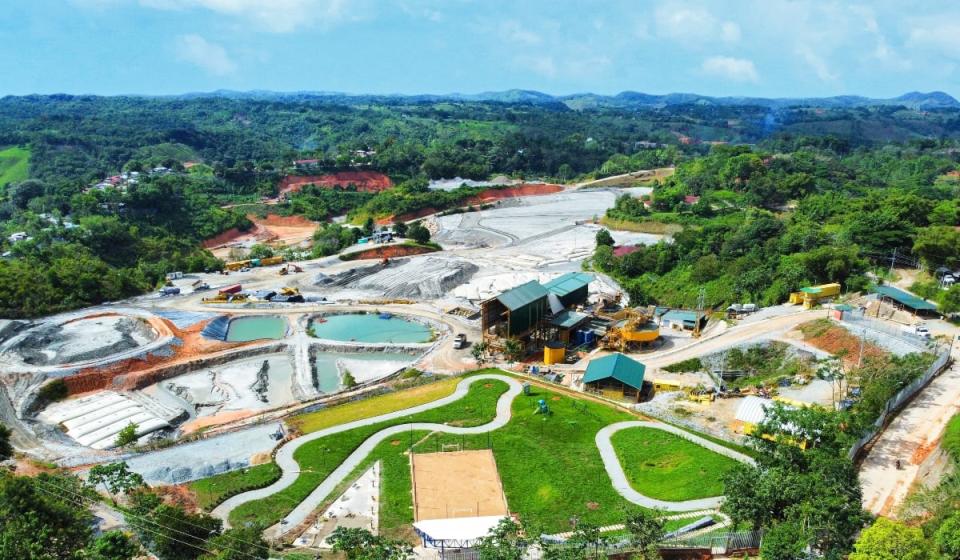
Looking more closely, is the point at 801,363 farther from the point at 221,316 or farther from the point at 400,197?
the point at 400,197

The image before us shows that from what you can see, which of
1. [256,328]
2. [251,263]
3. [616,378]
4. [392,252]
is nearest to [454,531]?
[616,378]

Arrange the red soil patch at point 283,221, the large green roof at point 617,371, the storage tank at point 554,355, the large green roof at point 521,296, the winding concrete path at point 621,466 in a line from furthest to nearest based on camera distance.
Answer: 1. the red soil patch at point 283,221
2. the large green roof at point 521,296
3. the storage tank at point 554,355
4. the large green roof at point 617,371
5. the winding concrete path at point 621,466

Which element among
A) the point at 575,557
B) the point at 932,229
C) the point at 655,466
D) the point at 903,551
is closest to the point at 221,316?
the point at 655,466

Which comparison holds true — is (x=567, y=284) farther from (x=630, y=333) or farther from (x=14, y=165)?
(x=14, y=165)

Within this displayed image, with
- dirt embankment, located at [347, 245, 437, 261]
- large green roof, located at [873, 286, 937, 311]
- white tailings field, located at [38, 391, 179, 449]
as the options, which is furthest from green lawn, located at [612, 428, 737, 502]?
dirt embankment, located at [347, 245, 437, 261]

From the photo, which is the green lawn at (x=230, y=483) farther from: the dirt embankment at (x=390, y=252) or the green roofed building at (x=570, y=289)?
the dirt embankment at (x=390, y=252)

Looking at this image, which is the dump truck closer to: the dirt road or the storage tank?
the storage tank

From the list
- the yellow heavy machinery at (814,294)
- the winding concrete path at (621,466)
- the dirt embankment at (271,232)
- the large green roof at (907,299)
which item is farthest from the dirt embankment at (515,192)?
the winding concrete path at (621,466)

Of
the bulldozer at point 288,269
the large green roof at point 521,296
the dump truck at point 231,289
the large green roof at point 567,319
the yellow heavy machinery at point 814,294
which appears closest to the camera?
the large green roof at point 521,296

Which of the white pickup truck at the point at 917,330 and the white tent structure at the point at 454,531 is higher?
the white pickup truck at the point at 917,330
